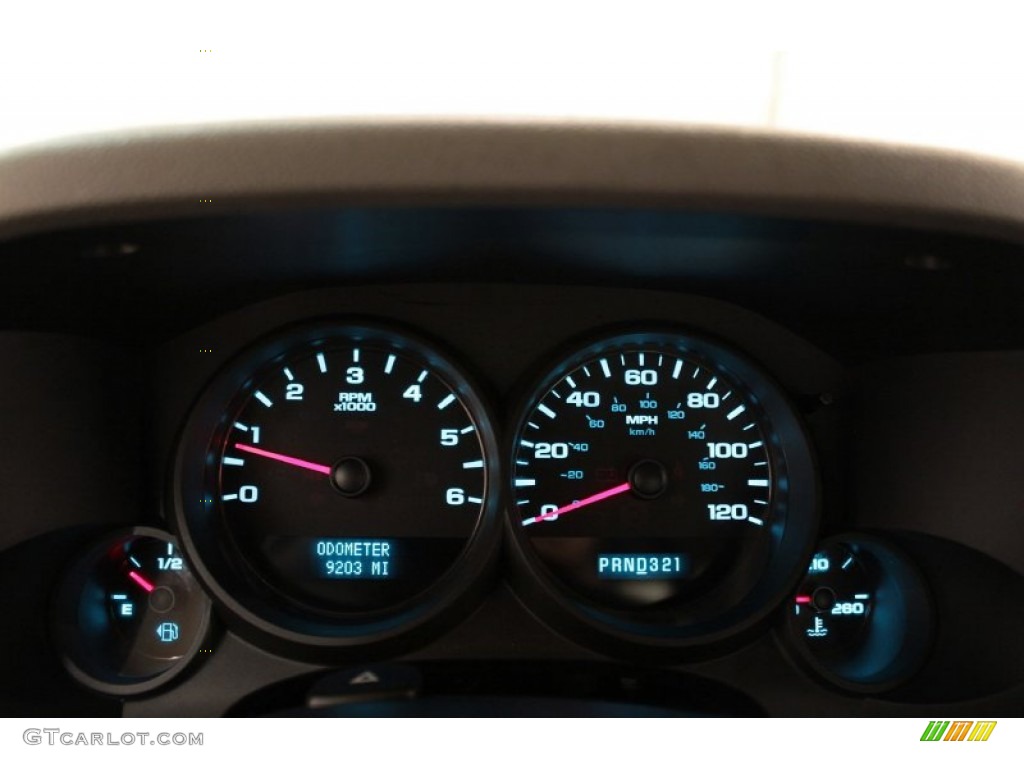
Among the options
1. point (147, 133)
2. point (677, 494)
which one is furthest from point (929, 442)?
point (147, 133)

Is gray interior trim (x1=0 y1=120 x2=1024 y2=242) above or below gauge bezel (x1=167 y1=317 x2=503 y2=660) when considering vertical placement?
above

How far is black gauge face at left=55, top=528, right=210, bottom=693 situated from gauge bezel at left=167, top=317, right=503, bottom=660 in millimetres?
72

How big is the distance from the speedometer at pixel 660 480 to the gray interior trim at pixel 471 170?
840 millimetres

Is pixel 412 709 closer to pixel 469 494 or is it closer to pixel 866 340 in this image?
pixel 469 494

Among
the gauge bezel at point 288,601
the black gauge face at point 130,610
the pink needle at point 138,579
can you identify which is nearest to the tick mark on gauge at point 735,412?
the gauge bezel at point 288,601

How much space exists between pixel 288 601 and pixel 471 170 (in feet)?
3.94

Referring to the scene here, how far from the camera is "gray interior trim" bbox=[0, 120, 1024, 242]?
114 centimetres

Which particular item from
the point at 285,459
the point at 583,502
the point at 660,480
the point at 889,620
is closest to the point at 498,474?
the point at 583,502

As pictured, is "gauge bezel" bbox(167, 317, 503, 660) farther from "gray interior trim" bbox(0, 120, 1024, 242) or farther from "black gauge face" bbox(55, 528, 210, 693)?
"gray interior trim" bbox(0, 120, 1024, 242)

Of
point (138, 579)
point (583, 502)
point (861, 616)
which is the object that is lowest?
point (861, 616)

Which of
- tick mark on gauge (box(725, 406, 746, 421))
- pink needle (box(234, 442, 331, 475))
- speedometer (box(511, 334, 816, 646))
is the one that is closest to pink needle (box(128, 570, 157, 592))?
pink needle (box(234, 442, 331, 475))

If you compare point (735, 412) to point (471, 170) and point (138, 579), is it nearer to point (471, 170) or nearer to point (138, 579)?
point (471, 170)

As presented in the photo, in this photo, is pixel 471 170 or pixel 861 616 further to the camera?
pixel 861 616

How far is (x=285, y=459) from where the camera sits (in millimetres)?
2014
